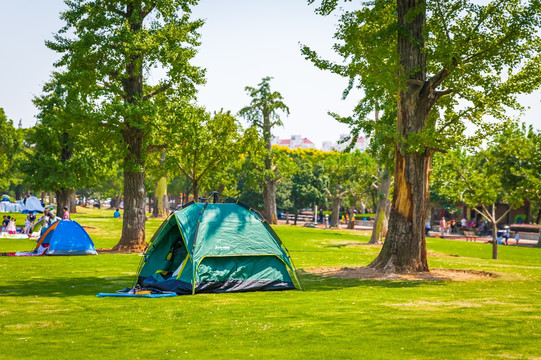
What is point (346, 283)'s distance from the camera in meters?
16.7

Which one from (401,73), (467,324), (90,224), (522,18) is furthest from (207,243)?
(90,224)

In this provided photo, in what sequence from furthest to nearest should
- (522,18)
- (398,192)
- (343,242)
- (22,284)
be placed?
(343,242) < (398,192) < (522,18) < (22,284)

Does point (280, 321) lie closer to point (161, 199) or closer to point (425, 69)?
point (425, 69)

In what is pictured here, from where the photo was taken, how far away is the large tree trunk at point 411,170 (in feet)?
61.1

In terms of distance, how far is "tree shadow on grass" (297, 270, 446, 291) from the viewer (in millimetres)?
15859

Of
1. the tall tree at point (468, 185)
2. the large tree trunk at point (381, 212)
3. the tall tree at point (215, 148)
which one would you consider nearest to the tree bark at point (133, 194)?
the tall tree at point (215, 148)

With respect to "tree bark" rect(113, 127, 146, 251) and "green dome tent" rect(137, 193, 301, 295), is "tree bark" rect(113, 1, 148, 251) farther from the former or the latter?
"green dome tent" rect(137, 193, 301, 295)

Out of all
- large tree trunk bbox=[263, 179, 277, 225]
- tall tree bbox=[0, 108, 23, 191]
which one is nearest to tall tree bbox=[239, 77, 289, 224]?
large tree trunk bbox=[263, 179, 277, 225]

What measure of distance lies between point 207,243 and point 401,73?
8.19 meters

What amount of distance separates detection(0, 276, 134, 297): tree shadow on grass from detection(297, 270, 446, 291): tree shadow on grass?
4.96 m

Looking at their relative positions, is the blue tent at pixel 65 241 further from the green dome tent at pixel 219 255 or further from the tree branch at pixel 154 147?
the green dome tent at pixel 219 255

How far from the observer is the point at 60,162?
43375 mm

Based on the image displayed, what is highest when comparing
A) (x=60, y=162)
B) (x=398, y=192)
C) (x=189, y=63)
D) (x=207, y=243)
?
(x=189, y=63)

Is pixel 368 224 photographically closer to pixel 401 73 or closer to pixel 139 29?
pixel 139 29
